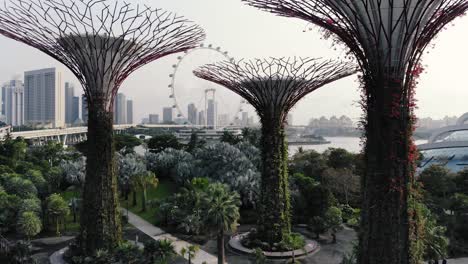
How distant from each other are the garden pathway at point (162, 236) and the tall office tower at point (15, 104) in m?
154

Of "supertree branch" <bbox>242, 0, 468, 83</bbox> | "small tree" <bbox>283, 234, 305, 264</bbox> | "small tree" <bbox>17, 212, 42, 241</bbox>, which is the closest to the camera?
"supertree branch" <bbox>242, 0, 468, 83</bbox>

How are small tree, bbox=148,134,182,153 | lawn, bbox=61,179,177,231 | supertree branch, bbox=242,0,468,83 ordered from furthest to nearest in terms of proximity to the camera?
small tree, bbox=148,134,182,153 < lawn, bbox=61,179,177,231 < supertree branch, bbox=242,0,468,83

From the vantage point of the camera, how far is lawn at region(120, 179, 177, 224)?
2610cm

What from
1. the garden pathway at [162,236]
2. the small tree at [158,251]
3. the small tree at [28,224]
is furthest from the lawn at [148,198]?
the small tree at [158,251]

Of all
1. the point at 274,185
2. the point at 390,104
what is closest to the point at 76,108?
the point at 274,185

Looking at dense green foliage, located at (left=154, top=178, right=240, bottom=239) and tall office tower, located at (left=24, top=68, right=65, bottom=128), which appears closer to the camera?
dense green foliage, located at (left=154, top=178, right=240, bottom=239)

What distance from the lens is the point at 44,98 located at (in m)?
146

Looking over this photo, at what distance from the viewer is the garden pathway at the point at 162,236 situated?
17.6 meters

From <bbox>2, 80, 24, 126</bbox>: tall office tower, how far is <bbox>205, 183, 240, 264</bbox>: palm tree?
538ft

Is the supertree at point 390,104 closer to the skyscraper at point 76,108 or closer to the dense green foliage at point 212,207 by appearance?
the dense green foliage at point 212,207

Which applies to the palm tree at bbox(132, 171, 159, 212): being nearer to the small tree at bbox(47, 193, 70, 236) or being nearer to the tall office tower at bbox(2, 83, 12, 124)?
the small tree at bbox(47, 193, 70, 236)

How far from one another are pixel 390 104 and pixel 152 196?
25095mm

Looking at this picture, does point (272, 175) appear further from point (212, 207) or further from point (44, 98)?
point (44, 98)

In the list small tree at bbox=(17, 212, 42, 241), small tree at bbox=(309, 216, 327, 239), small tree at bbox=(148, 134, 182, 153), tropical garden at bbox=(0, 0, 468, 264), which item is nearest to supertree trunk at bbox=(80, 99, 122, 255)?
tropical garden at bbox=(0, 0, 468, 264)
